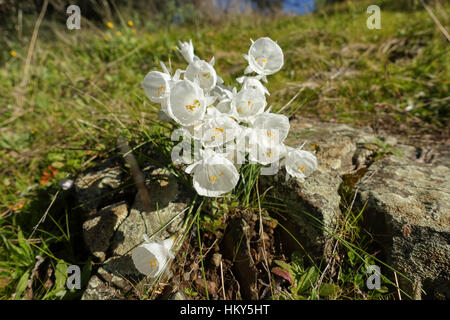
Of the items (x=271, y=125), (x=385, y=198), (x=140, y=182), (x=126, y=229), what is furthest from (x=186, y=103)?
(x=385, y=198)

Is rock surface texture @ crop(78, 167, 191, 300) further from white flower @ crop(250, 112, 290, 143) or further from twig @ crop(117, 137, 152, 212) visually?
white flower @ crop(250, 112, 290, 143)

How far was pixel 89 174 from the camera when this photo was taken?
2180 mm

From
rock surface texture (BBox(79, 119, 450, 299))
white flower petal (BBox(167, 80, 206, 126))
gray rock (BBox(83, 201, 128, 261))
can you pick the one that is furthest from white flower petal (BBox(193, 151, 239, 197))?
gray rock (BBox(83, 201, 128, 261))

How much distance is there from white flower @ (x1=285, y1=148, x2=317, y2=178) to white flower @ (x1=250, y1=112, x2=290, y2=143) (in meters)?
0.18

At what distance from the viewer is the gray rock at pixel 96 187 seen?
1.99m

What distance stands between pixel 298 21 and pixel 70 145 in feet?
19.8

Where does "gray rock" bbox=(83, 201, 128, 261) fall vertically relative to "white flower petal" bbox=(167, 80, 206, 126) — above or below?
below

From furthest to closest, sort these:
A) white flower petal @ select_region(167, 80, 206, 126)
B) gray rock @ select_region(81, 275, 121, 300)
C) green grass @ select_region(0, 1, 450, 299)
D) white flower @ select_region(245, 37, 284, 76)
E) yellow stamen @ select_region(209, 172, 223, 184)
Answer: green grass @ select_region(0, 1, 450, 299), gray rock @ select_region(81, 275, 121, 300), white flower @ select_region(245, 37, 284, 76), yellow stamen @ select_region(209, 172, 223, 184), white flower petal @ select_region(167, 80, 206, 126)

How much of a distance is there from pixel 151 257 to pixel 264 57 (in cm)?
137

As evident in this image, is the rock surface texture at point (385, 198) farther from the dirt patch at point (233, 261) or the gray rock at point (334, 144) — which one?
the dirt patch at point (233, 261)

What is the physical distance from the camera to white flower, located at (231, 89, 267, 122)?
4.36 feet

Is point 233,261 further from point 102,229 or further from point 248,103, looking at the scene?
point 248,103

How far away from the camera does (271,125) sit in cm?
134
